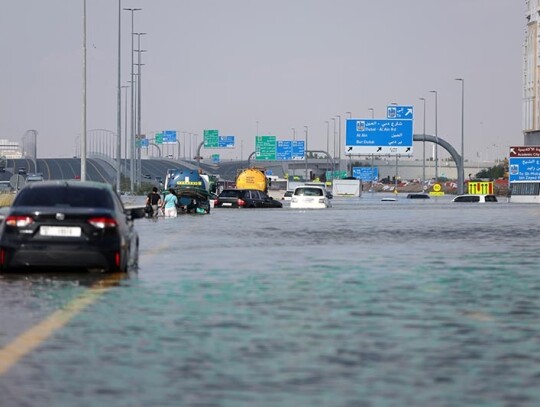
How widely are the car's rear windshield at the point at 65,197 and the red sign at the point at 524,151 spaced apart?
8489 cm

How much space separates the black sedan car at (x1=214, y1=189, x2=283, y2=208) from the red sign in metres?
31.1

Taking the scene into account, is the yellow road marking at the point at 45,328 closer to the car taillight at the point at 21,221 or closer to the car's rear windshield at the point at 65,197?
the car taillight at the point at 21,221

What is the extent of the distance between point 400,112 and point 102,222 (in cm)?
8728

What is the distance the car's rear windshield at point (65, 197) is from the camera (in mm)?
21953

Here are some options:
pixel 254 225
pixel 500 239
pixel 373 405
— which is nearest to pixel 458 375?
pixel 373 405

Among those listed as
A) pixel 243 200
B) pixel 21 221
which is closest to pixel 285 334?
pixel 21 221

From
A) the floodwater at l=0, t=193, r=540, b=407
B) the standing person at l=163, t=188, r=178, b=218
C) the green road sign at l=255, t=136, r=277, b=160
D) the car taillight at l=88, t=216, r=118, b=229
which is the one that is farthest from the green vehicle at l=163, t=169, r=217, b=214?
the green road sign at l=255, t=136, r=277, b=160

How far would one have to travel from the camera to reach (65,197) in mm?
22234

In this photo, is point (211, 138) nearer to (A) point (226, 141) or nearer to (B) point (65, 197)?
(A) point (226, 141)

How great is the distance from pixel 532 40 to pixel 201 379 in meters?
111

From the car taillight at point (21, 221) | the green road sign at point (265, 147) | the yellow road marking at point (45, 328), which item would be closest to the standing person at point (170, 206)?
the car taillight at point (21, 221)

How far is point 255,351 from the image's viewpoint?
12391 millimetres

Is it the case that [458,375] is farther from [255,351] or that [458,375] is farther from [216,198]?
[216,198]

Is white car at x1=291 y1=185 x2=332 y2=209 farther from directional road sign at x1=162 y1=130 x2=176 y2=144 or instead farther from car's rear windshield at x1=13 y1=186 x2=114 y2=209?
directional road sign at x1=162 y1=130 x2=176 y2=144
